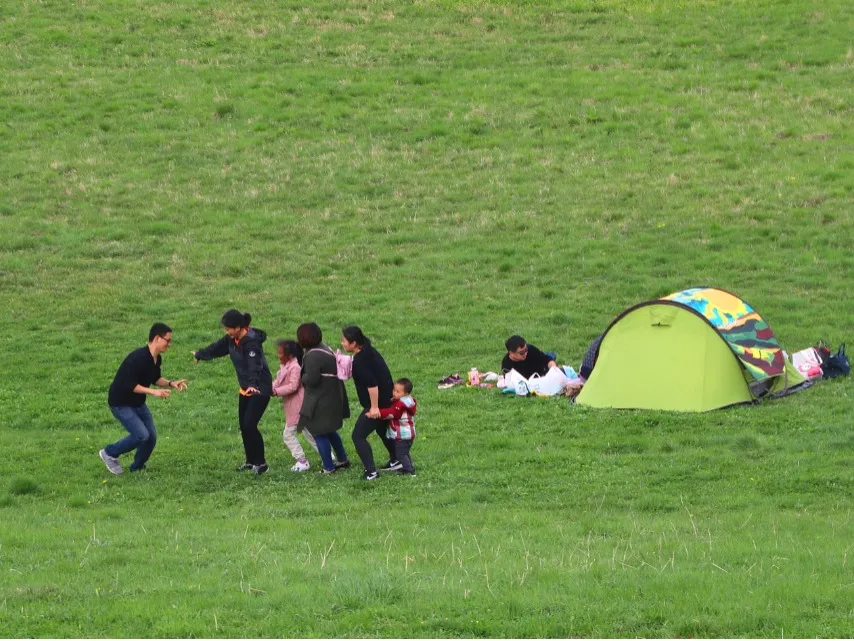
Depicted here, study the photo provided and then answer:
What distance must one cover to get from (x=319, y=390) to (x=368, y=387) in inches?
28.6

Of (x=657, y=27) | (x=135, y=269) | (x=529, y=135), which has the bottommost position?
(x=135, y=269)

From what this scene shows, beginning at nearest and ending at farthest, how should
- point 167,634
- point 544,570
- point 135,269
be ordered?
point 167,634, point 544,570, point 135,269

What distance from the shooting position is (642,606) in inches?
349

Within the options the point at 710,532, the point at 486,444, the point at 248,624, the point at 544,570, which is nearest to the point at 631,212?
the point at 486,444

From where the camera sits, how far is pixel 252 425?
1566cm

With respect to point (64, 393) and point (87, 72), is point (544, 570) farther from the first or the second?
point (87, 72)

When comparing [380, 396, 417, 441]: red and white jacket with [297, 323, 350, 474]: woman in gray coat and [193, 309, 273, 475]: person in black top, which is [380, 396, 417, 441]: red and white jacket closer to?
[297, 323, 350, 474]: woman in gray coat

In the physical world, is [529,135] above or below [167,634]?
above

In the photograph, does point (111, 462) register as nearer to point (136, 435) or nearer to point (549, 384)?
point (136, 435)

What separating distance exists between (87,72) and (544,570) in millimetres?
33154

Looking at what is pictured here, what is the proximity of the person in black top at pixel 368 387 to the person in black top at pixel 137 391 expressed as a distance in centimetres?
229

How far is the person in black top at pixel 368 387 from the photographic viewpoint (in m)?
15.0

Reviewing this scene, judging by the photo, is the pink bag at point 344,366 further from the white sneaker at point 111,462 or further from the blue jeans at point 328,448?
the white sneaker at point 111,462

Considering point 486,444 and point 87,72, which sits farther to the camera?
point 87,72
